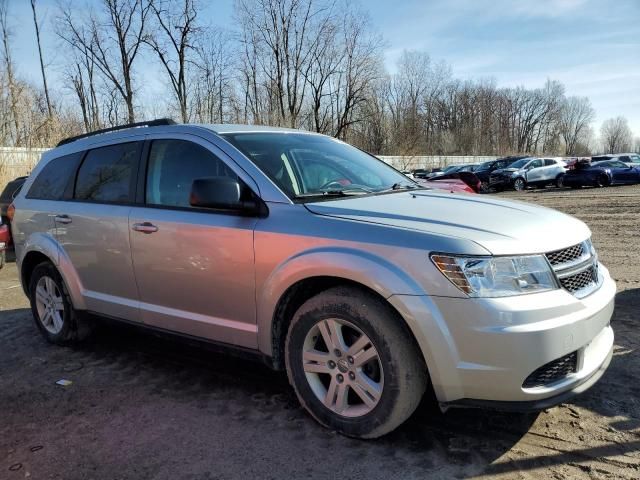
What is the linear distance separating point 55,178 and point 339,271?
3365 mm

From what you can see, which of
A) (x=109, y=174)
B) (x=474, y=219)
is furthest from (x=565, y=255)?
(x=109, y=174)

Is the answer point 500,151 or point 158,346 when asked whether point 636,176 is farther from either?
point 500,151

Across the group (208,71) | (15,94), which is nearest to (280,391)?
(15,94)

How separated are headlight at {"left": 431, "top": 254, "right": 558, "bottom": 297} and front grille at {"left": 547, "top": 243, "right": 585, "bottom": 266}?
0.63 feet

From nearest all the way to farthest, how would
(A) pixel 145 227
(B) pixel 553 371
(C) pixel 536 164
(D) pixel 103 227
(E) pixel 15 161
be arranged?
(B) pixel 553 371
(A) pixel 145 227
(D) pixel 103 227
(E) pixel 15 161
(C) pixel 536 164

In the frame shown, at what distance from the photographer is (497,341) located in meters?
2.49

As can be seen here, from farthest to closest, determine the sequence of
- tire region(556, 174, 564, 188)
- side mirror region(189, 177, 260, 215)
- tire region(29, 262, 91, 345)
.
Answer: tire region(556, 174, 564, 188) < tire region(29, 262, 91, 345) < side mirror region(189, 177, 260, 215)

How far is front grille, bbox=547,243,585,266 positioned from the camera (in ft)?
8.89

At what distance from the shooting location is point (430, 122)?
6906cm

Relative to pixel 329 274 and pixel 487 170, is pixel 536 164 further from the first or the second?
pixel 329 274

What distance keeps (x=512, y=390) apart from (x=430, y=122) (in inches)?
2746

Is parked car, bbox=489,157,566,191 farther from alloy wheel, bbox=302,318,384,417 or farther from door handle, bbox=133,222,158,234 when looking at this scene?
alloy wheel, bbox=302,318,384,417

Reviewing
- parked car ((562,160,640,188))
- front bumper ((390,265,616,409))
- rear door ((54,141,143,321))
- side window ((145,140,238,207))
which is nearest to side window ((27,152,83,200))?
rear door ((54,141,143,321))

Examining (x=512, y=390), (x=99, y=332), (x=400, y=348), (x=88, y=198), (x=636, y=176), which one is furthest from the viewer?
(x=636, y=176)
